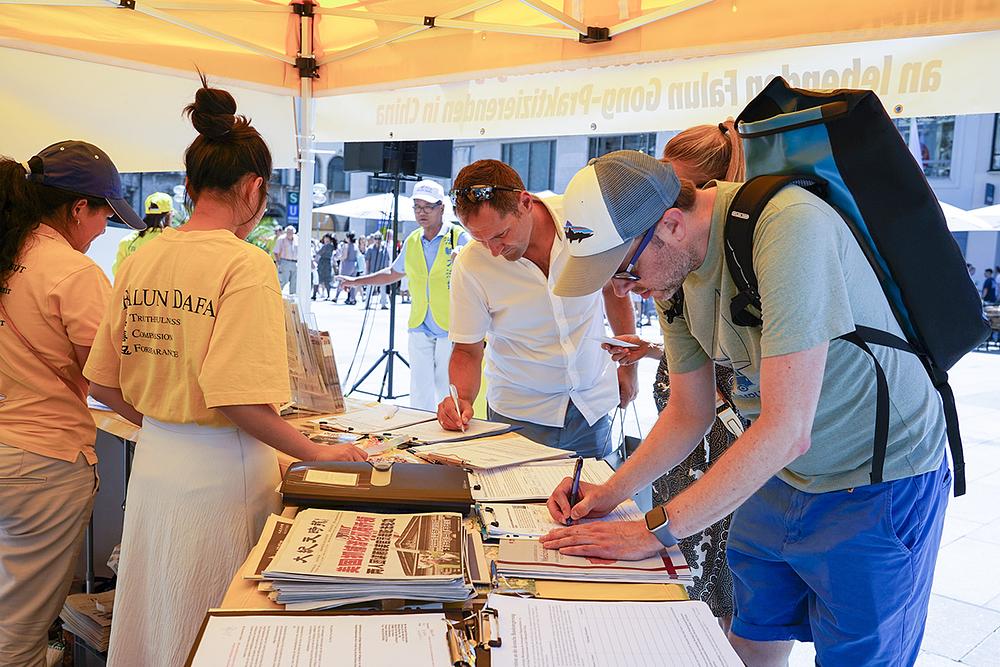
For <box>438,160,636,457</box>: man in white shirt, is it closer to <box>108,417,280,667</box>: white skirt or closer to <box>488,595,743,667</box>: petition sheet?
<box>108,417,280,667</box>: white skirt

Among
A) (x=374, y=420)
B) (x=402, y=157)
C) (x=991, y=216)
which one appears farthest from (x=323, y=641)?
(x=991, y=216)

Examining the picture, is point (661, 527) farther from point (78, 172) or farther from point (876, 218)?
point (78, 172)

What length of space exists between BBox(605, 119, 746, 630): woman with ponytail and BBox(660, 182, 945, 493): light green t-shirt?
505mm

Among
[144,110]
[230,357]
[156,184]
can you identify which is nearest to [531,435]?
[230,357]

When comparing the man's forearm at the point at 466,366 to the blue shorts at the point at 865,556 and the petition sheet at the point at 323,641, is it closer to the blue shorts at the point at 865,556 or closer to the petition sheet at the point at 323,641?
the blue shorts at the point at 865,556

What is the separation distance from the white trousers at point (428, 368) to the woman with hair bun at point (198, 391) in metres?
3.87

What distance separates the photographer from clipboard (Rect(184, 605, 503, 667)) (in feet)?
3.16

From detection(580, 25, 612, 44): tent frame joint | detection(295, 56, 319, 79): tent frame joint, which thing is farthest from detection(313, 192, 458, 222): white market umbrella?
detection(580, 25, 612, 44): tent frame joint

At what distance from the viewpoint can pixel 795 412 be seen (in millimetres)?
1145

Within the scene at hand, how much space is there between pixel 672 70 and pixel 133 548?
2.29 meters

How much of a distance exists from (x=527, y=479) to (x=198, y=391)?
696mm

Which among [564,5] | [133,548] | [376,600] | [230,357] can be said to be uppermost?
[564,5]

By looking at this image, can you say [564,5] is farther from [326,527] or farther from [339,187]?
[339,187]

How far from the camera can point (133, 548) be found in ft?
5.08
